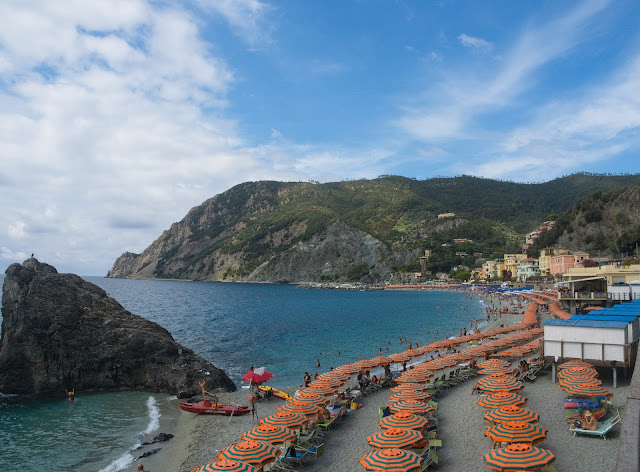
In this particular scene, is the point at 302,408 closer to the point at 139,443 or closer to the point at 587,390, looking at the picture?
the point at 139,443

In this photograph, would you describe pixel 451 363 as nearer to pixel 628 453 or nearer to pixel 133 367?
pixel 133 367

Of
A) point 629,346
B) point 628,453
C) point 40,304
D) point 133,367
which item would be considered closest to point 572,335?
point 629,346

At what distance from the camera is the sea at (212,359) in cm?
1816

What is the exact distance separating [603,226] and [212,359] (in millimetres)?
99896

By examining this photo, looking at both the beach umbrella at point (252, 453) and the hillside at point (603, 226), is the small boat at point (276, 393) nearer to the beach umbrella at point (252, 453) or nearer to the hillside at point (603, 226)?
the beach umbrella at point (252, 453)

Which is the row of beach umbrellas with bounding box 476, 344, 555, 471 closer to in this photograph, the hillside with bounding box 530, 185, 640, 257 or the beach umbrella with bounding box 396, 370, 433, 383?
the beach umbrella with bounding box 396, 370, 433, 383

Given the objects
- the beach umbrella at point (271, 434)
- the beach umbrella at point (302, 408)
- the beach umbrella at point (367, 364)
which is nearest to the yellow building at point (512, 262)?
the beach umbrella at point (367, 364)

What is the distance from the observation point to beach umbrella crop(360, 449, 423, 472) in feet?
37.6

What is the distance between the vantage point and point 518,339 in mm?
32250

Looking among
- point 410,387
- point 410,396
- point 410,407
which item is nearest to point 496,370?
point 410,387

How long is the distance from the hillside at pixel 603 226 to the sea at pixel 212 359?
35.2m

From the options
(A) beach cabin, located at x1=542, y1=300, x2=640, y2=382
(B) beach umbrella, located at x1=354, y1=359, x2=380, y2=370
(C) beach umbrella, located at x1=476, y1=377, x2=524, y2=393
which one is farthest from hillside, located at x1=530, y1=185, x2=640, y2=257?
(C) beach umbrella, located at x1=476, y1=377, x2=524, y2=393

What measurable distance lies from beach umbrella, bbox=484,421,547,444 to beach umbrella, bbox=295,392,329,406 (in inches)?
289

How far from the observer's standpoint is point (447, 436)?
1605 cm
